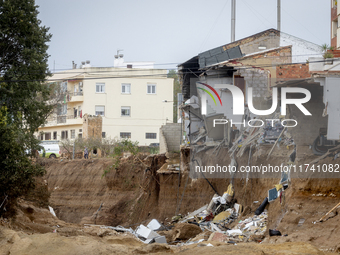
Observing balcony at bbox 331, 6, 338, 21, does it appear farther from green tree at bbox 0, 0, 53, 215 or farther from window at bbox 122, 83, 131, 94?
green tree at bbox 0, 0, 53, 215

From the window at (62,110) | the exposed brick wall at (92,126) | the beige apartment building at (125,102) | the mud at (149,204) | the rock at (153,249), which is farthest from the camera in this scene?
the window at (62,110)

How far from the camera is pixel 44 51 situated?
2084 cm

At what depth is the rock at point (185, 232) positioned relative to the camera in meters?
17.8

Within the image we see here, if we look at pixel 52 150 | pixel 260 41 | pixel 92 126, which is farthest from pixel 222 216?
pixel 92 126

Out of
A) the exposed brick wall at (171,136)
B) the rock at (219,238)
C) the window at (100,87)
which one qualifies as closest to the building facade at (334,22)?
the exposed brick wall at (171,136)

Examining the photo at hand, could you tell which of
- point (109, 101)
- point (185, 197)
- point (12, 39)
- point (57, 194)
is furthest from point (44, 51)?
point (109, 101)

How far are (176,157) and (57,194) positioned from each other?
12.3 metres

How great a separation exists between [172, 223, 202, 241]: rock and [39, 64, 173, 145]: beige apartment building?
2889cm

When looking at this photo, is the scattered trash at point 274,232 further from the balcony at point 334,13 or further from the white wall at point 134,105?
the white wall at point 134,105

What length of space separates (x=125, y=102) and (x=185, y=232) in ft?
101

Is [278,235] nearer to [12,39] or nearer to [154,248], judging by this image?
[154,248]

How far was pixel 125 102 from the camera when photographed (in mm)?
47594

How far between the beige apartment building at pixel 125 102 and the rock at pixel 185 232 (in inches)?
1137

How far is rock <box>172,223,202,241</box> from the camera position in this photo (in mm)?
17750
